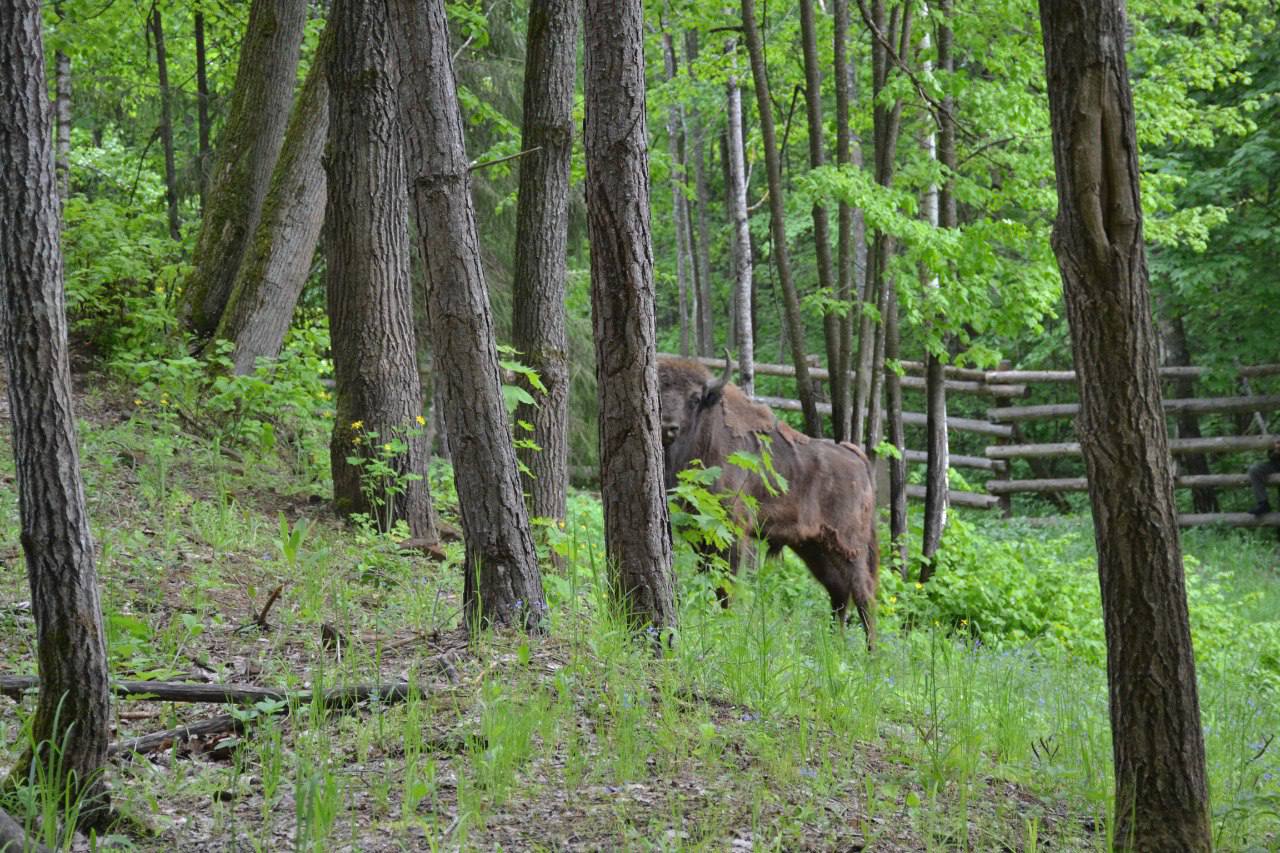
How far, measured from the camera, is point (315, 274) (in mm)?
13641

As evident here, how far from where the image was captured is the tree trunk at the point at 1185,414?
777 inches

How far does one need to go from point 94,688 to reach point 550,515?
15.0ft

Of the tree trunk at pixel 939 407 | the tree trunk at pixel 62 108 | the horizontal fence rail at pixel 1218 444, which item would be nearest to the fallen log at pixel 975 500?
the horizontal fence rail at pixel 1218 444

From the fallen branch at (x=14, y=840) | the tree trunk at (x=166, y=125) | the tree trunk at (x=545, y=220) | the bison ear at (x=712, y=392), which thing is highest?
the tree trunk at (x=166, y=125)

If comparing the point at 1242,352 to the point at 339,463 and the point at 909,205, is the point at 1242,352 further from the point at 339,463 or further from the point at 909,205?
the point at 339,463

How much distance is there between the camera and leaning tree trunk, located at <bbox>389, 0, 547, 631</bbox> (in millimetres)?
5234

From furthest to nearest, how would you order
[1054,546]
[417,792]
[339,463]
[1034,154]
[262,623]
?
[1054,546] → [1034,154] → [339,463] → [262,623] → [417,792]

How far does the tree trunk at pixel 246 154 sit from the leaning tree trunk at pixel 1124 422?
914 cm

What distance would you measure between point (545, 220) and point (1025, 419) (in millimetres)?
15745

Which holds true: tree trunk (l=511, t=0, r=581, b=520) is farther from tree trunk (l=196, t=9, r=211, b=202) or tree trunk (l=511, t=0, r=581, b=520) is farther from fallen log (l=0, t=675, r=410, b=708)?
tree trunk (l=196, t=9, r=211, b=202)

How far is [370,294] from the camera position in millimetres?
8406

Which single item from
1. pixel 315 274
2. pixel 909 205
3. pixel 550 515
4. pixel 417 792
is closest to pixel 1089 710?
pixel 550 515

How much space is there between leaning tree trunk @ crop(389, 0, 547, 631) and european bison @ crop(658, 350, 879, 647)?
3.15 m

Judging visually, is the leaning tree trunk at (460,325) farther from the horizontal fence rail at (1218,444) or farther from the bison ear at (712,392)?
the horizontal fence rail at (1218,444)
